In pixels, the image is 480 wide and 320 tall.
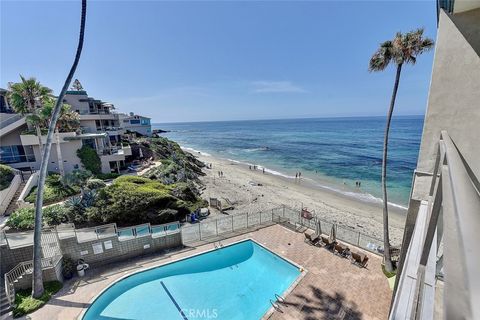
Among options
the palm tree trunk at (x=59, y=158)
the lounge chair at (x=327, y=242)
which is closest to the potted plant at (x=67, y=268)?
the palm tree trunk at (x=59, y=158)

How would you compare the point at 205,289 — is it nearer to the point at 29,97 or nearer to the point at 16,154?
the point at 29,97

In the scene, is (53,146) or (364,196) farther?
(364,196)

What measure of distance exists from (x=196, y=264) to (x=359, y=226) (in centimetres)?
1562

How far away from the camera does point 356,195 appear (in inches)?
1292

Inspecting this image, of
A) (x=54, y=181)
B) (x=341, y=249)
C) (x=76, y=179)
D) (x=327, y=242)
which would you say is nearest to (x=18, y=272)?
(x=76, y=179)

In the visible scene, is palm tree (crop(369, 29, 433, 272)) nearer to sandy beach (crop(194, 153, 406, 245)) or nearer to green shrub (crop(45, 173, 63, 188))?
sandy beach (crop(194, 153, 406, 245))

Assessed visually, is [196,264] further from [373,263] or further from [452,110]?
[452,110]

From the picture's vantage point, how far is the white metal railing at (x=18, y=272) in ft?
35.4

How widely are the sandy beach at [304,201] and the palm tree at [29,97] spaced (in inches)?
693

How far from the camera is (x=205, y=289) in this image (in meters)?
12.6

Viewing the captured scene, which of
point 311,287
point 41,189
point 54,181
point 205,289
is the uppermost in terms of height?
point 41,189

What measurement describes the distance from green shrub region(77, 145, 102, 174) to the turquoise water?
18.6 meters
